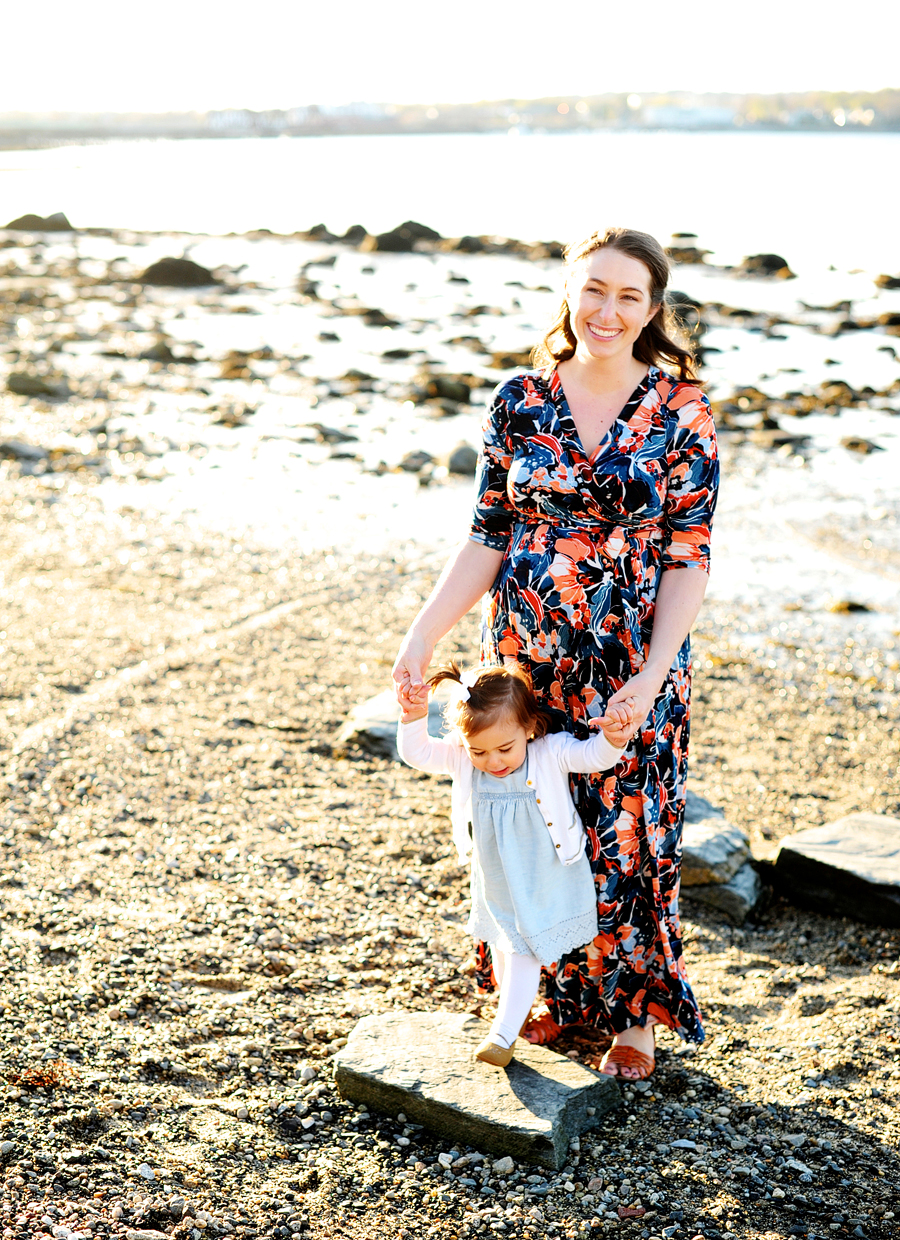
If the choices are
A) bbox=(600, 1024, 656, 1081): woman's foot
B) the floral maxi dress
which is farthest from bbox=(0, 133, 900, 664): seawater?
the floral maxi dress

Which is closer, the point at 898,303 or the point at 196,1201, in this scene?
the point at 196,1201

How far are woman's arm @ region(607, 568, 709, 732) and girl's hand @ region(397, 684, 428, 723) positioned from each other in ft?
1.68

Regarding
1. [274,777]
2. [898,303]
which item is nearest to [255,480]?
[274,777]

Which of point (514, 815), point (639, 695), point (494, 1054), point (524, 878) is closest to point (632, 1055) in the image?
point (494, 1054)

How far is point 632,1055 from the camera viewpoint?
3787mm

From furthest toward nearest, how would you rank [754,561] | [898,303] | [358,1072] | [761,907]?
[898,303], [754,561], [761,907], [358,1072]

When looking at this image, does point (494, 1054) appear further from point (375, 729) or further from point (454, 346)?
point (454, 346)

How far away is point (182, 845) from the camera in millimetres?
5188

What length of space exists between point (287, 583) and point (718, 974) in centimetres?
504

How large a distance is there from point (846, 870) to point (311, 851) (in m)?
2.17

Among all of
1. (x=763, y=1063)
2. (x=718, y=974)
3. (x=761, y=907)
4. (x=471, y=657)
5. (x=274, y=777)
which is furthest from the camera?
(x=471, y=657)

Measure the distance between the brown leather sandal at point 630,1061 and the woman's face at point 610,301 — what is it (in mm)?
2105

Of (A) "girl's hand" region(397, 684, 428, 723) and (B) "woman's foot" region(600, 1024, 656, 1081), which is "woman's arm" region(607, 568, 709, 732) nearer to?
(A) "girl's hand" region(397, 684, 428, 723)

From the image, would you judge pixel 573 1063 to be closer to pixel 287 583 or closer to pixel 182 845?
pixel 182 845
